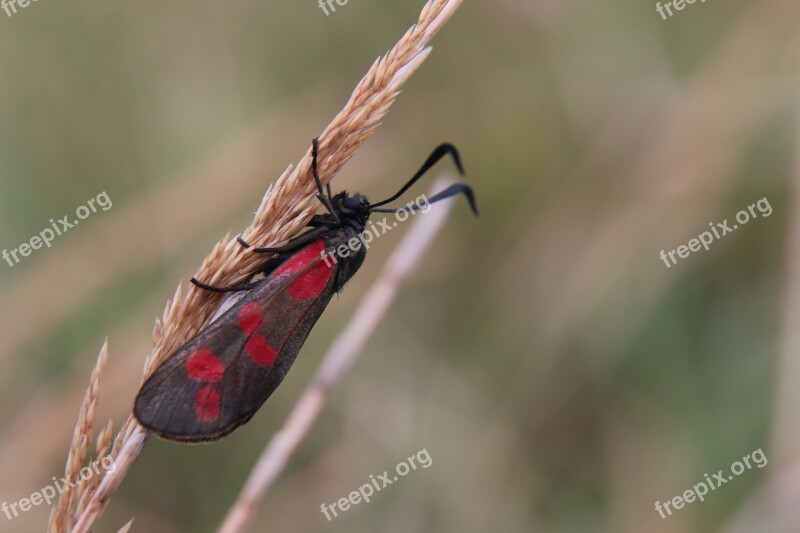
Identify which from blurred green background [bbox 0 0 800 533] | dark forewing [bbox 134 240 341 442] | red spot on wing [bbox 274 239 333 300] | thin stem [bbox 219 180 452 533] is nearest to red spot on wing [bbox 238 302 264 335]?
dark forewing [bbox 134 240 341 442]

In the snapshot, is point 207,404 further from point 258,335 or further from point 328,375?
point 328,375

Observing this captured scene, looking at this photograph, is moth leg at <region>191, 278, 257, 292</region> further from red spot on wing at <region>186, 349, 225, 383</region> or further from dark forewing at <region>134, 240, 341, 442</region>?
red spot on wing at <region>186, 349, 225, 383</region>

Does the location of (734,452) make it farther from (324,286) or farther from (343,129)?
(343,129)

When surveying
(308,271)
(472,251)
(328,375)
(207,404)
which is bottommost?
(472,251)

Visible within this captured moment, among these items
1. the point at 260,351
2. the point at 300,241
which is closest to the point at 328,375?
the point at 260,351

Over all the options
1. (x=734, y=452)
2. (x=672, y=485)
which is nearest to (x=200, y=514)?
(x=672, y=485)

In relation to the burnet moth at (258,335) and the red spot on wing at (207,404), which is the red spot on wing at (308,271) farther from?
the red spot on wing at (207,404)

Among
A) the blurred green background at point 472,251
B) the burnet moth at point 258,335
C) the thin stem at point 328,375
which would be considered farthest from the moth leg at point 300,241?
the blurred green background at point 472,251

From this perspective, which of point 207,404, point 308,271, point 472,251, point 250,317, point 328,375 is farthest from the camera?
point 472,251
